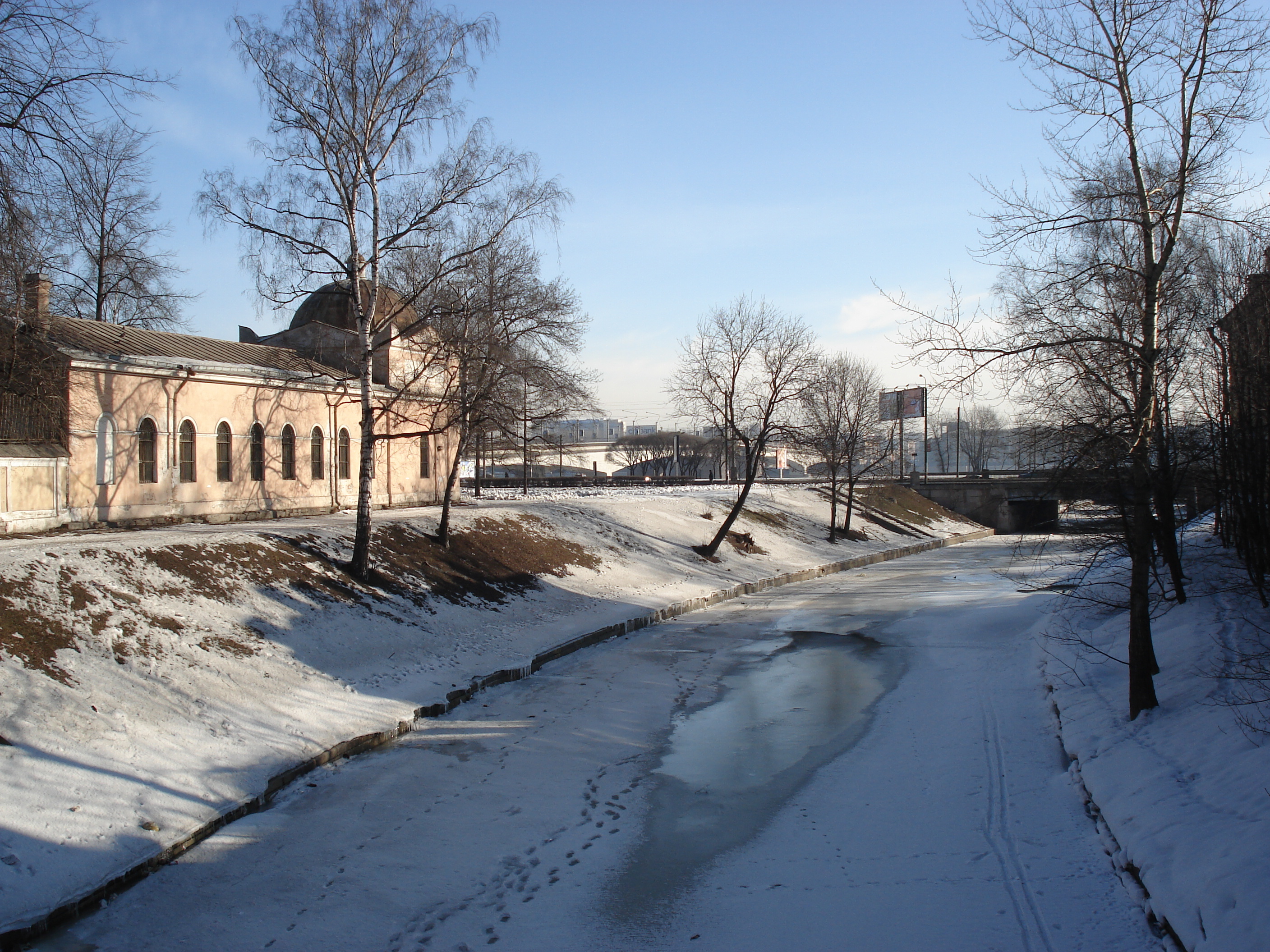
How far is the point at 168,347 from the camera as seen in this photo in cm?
2502

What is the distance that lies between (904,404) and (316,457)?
1732 inches

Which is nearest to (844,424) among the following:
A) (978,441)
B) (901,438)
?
(901,438)

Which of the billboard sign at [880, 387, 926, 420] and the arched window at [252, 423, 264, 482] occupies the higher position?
the billboard sign at [880, 387, 926, 420]

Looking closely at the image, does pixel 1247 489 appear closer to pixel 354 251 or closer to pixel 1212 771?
pixel 1212 771

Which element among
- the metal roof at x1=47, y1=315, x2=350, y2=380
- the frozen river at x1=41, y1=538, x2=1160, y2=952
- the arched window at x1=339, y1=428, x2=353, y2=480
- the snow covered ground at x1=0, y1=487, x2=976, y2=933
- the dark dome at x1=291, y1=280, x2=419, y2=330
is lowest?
the frozen river at x1=41, y1=538, x2=1160, y2=952

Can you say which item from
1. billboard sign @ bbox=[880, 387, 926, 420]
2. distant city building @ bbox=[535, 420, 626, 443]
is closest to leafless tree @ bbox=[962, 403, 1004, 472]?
billboard sign @ bbox=[880, 387, 926, 420]

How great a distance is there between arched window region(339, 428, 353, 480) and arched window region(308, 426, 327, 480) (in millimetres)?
870

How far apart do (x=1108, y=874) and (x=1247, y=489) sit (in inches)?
329

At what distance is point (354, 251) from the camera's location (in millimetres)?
16938

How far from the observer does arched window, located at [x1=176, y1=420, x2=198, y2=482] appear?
76.0ft

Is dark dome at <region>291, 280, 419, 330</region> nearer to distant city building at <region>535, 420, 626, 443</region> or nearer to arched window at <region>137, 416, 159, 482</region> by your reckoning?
arched window at <region>137, 416, 159, 482</region>

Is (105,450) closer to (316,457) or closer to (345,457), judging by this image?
(316,457)

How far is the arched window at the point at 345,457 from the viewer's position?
28906mm

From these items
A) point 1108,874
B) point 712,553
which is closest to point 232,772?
point 1108,874
